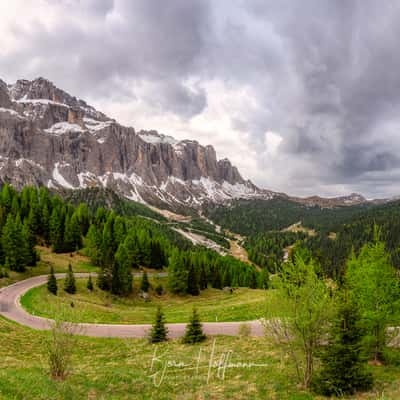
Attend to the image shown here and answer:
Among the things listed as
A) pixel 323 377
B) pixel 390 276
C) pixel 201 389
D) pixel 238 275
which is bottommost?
pixel 238 275

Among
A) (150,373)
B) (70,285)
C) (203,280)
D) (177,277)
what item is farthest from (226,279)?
(150,373)

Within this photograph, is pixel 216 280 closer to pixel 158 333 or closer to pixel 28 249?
pixel 28 249

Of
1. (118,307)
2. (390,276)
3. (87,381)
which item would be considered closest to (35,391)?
(87,381)

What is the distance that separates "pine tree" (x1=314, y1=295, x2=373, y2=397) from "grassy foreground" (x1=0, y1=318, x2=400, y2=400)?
2.12 ft

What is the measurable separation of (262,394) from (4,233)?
51342mm

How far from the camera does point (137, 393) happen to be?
1562cm

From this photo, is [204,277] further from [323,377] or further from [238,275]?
[323,377]

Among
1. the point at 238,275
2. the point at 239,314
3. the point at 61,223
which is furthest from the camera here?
the point at 238,275

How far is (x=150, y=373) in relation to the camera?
63.5 ft

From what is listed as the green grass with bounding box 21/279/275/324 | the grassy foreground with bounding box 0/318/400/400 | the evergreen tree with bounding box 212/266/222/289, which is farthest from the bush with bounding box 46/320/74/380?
the evergreen tree with bounding box 212/266/222/289

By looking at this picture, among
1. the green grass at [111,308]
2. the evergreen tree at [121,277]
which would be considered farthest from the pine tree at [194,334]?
the evergreen tree at [121,277]

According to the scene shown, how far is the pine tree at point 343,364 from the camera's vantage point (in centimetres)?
1443

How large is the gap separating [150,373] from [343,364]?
40.5 feet

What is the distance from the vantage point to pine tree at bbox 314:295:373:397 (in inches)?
568
